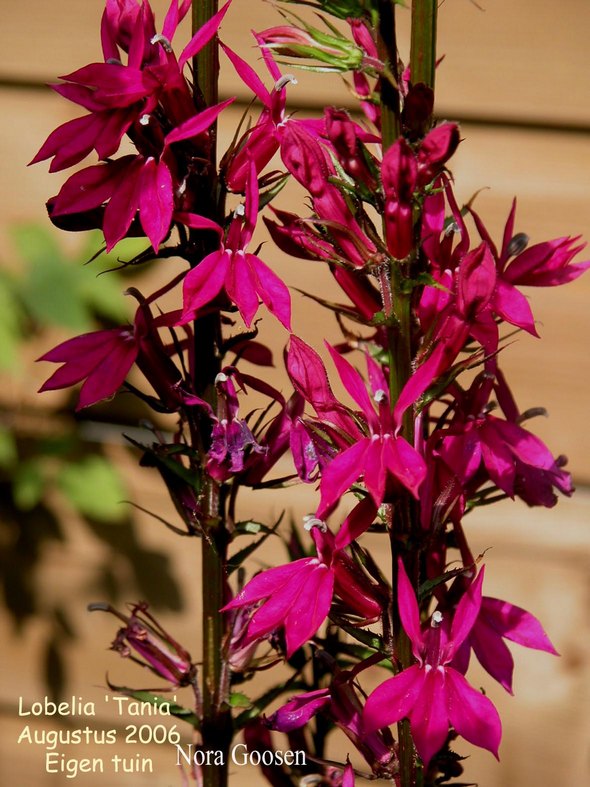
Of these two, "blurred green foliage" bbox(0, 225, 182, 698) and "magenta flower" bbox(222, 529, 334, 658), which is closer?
"magenta flower" bbox(222, 529, 334, 658)

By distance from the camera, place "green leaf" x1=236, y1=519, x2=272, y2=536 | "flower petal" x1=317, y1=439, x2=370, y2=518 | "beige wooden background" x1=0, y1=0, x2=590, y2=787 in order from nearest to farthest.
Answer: "flower petal" x1=317, y1=439, x2=370, y2=518 → "green leaf" x1=236, y1=519, x2=272, y2=536 → "beige wooden background" x1=0, y1=0, x2=590, y2=787

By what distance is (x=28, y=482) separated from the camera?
2.65 feet

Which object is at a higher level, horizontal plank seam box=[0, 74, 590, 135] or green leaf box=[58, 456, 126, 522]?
horizontal plank seam box=[0, 74, 590, 135]

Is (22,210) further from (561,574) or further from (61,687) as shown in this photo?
(561,574)

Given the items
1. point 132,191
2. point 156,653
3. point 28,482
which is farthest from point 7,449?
point 132,191

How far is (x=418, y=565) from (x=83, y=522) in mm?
650

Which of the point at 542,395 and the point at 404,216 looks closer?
the point at 404,216

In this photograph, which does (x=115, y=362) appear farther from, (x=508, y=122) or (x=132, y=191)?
(x=508, y=122)

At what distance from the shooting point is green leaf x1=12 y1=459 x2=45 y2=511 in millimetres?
798

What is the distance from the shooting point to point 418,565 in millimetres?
352

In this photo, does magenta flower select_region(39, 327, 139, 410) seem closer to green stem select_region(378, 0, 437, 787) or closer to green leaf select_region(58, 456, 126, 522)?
green stem select_region(378, 0, 437, 787)

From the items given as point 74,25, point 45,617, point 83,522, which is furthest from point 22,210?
point 45,617

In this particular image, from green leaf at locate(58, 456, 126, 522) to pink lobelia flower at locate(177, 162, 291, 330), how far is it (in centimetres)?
47

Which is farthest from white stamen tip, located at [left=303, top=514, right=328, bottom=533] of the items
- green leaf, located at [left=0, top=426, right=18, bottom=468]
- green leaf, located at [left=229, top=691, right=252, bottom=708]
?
green leaf, located at [left=0, top=426, right=18, bottom=468]
